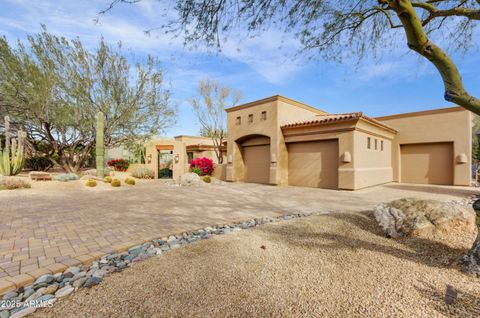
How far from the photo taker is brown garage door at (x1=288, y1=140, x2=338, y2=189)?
11.6 m

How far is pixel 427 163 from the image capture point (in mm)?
13570

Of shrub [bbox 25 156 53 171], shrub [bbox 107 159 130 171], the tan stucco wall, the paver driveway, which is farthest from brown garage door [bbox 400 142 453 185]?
shrub [bbox 25 156 53 171]

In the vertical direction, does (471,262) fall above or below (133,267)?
above

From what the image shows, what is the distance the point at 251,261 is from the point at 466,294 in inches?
89.2

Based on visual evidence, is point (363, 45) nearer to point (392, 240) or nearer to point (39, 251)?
point (392, 240)

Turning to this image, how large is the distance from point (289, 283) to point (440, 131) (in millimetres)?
15347

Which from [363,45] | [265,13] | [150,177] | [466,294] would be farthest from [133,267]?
[150,177]

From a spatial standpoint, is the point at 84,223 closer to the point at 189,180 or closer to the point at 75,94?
the point at 189,180

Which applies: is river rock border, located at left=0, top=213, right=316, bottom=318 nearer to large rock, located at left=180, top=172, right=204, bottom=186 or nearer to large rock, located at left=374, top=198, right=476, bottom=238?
large rock, located at left=374, top=198, right=476, bottom=238

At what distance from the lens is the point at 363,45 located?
244 inches

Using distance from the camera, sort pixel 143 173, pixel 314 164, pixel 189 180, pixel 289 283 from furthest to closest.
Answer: pixel 143 173 < pixel 189 180 < pixel 314 164 < pixel 289 283

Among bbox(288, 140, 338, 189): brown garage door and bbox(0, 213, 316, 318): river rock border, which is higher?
bbox(288, 140, 338, 189): brown garage door

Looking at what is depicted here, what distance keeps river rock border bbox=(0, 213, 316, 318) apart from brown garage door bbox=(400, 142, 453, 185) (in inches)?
593

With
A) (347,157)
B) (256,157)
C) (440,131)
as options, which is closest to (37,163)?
(256,157)
